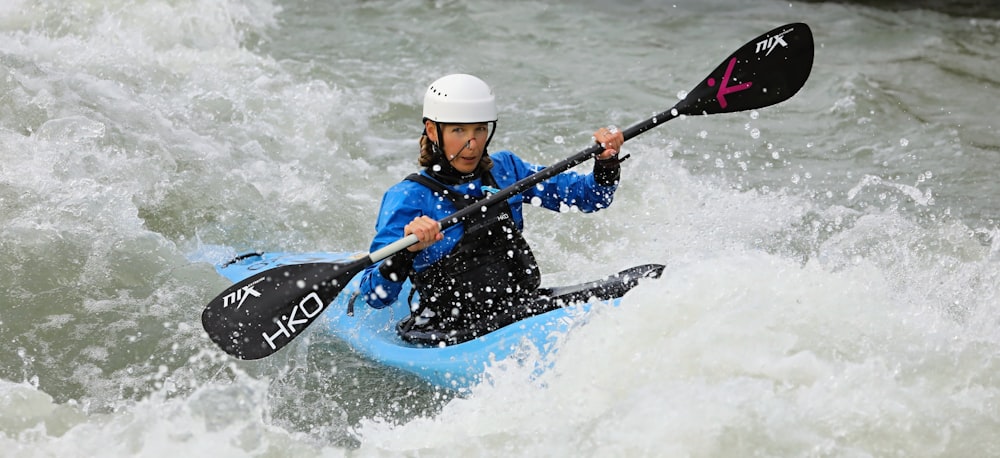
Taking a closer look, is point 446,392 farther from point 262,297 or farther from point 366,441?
point 262,297

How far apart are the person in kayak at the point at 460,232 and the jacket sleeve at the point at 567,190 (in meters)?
0.06

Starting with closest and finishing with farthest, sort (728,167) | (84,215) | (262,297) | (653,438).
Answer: (653,438) < (262,297) < (84,215) < (728,167)

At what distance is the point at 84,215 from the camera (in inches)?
205

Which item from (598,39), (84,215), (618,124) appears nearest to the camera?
(84,215)

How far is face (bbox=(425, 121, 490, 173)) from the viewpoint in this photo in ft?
12.8

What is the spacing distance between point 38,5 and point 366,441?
6.64 m

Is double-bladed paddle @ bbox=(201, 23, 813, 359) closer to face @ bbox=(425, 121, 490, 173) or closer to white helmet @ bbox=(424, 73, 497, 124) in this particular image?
face @ bbox=(425, 121, 490, 173)

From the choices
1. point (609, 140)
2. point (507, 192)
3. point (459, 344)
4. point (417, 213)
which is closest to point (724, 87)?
point (609, 140)

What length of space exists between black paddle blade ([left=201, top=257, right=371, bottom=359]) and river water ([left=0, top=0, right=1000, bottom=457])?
241mm

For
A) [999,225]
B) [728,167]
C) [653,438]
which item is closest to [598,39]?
[728,167]

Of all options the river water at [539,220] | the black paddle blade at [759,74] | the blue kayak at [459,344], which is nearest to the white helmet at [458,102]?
the blue kayak at [459,344]

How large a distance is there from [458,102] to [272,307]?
1056mm

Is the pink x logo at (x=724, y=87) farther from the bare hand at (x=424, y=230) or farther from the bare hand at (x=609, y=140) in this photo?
the bare hand at (x=424, y=230)

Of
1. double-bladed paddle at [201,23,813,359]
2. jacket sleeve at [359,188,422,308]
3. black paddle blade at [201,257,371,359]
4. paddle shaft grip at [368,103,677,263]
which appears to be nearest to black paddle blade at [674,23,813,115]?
double-bladed paddle at [201,23,813,359]
